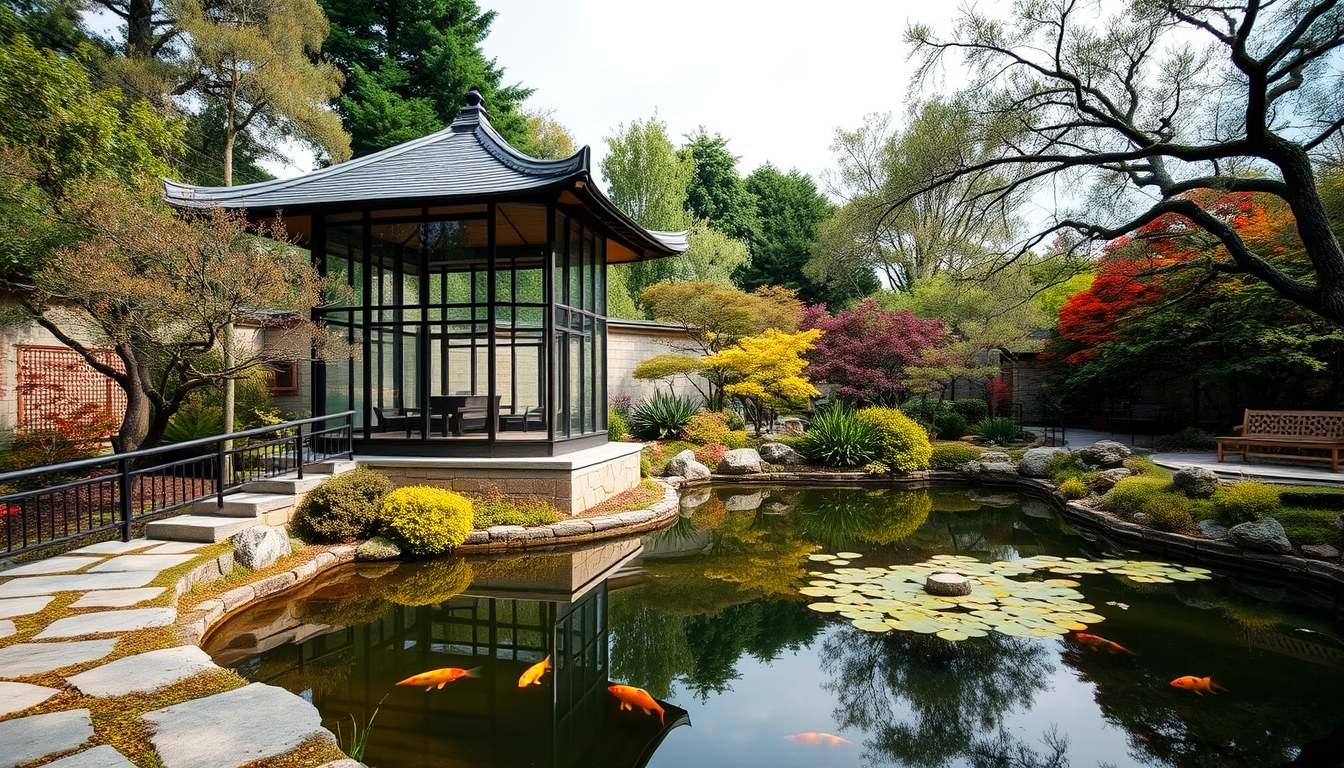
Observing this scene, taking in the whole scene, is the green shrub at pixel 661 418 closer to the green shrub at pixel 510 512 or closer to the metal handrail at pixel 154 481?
the green shrub at pixel 510 512

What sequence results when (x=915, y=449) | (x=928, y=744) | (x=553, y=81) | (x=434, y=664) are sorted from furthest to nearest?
(x=553, y=81)
(x=915, y=449)
(x=434, y=664)
(x=928, y=744)

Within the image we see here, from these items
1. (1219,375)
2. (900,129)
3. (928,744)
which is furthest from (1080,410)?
(928,744)

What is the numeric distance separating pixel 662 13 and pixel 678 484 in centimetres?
682

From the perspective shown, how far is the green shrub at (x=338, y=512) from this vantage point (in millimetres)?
5891

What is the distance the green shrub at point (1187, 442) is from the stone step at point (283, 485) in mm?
12875

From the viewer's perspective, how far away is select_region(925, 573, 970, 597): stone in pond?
505 cm

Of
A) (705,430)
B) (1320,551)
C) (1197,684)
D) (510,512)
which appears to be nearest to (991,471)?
(705,430)

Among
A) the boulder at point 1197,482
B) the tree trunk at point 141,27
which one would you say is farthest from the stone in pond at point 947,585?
the tree trunk at point 141,27

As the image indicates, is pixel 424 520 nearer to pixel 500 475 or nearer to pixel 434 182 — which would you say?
pixel 500 475

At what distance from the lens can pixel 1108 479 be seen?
27.4 feet

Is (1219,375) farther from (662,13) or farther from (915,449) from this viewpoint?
(662,13)

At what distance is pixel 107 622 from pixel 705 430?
30.4ft

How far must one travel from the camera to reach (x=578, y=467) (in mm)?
6867

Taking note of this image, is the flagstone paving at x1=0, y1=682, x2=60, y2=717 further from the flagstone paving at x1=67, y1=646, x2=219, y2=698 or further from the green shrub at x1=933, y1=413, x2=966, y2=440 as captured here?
the green shrub at x1=933, y1=413, x2=966, y2=440
